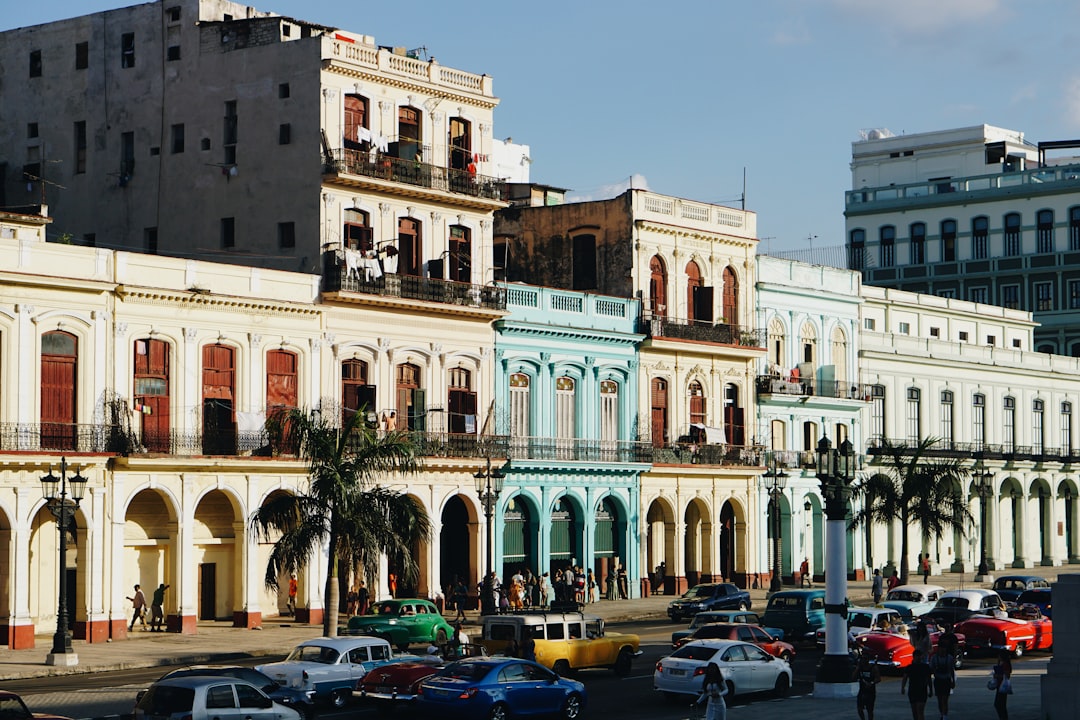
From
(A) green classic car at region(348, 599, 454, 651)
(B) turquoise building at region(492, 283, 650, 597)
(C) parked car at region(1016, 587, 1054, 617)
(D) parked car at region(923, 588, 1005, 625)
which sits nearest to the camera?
(A) green classic car at region(348, 599, 454, 651)

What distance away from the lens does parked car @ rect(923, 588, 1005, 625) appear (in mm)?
47750

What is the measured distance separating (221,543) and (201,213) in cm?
1156

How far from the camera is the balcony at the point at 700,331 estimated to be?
220ft

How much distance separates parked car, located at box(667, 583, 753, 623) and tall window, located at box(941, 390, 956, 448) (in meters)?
32.3

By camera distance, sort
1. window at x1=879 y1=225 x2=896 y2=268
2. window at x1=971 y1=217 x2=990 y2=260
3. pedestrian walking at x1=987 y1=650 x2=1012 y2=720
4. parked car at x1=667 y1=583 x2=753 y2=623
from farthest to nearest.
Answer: window at x1=879 y1=225 x2=896 y2=268
window at x1=971 y1=217 x2=990 y2=260
parked car at x1=667 y1=583 x2=753 y2=623
pedestrian walking at x1=987 y1=650 x2=1012 y2=720

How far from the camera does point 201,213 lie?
58.2m

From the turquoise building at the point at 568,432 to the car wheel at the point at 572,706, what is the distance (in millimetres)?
27647

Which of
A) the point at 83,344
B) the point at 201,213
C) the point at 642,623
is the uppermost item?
the point at 201,213

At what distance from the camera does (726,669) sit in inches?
1389

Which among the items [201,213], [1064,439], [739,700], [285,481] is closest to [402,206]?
[201,213]

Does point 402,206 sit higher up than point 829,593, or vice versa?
point 402,206

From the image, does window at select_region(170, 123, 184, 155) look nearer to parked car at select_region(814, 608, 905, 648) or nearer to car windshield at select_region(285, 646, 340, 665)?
parked car at select_region(814, 608, 905, 648)

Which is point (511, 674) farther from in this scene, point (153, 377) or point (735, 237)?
point (735, 237)

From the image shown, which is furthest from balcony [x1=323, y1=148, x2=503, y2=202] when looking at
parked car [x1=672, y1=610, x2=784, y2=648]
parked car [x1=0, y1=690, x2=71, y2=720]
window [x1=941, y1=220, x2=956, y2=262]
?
window [x1=941, y1=220, x2=956, y2=262]
